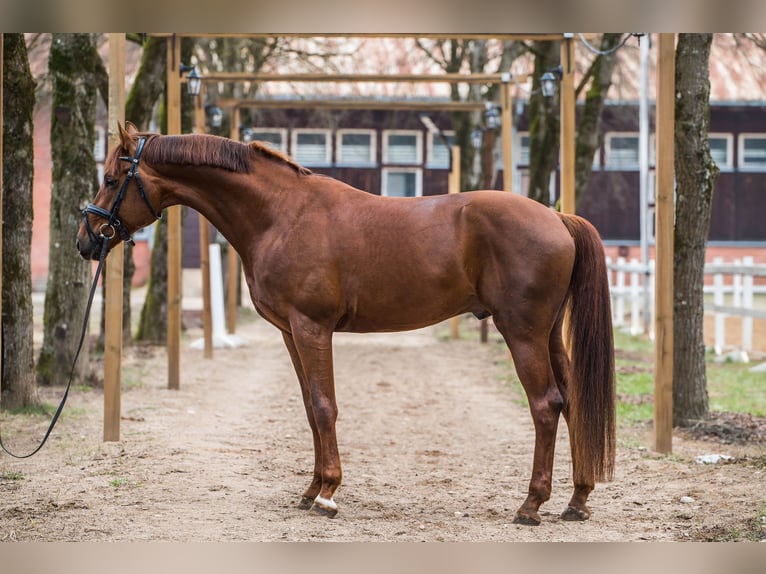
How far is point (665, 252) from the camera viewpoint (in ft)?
23.3

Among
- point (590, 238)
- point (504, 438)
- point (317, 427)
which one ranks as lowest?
point (504, 438)

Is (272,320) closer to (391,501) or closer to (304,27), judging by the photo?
(391,501)

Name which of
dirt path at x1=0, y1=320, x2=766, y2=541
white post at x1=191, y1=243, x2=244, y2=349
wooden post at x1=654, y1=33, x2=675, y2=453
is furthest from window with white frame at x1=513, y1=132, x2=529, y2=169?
wooden post at x1=654, y1=33, x2=675, y2=453

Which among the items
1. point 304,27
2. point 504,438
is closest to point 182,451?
point 504,438

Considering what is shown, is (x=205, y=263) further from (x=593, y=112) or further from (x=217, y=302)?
(x=593, y=112)

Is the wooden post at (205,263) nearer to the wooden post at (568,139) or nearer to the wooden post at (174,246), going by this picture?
the wooden post at (174,246)

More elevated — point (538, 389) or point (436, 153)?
point (436, 153)

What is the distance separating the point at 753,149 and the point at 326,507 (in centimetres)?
3057

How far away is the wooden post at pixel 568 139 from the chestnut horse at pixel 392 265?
13.6 ft

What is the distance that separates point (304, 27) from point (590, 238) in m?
2.15

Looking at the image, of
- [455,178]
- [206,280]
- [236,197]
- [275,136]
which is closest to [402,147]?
[275,136]

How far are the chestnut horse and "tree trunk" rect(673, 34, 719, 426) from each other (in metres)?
3.02

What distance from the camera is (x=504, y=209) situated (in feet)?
17.0

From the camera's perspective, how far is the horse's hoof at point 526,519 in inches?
199
